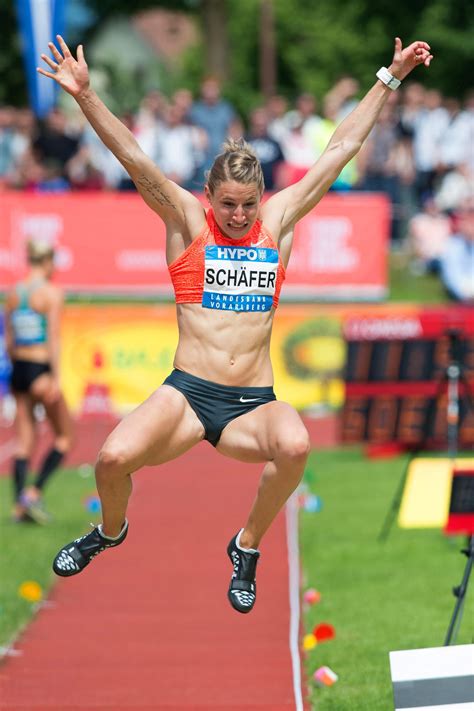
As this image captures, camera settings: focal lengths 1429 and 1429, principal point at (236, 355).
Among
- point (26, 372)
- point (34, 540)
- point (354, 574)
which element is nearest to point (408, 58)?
point (354, 574)

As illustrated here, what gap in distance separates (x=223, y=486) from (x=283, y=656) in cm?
621

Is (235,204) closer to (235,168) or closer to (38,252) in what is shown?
(235,168)

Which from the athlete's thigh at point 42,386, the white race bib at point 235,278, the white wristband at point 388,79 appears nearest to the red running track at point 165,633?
the athlete's thigh at point 42,386

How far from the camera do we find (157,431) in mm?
6715

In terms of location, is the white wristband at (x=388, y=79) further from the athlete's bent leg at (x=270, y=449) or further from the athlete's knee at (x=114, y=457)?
the athlete's knee at (x=114, y=457)

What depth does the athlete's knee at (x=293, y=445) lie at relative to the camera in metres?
6.67

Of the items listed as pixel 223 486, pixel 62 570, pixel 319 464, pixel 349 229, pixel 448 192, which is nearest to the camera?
pixel 62 570

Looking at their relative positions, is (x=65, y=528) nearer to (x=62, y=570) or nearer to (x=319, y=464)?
(x=319, y=464)

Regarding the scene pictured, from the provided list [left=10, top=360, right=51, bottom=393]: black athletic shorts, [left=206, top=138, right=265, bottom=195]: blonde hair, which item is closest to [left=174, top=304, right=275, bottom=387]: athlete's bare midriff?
[left=206, top=138, right=265, bottom=195]: blonde hair

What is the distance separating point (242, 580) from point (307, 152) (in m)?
15.2

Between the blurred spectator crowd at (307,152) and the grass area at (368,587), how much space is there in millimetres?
7722

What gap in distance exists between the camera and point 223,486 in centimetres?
1512

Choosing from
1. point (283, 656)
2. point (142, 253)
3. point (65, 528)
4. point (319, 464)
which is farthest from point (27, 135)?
point (283, 656)

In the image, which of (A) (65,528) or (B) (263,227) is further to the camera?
(A) (65,528)
